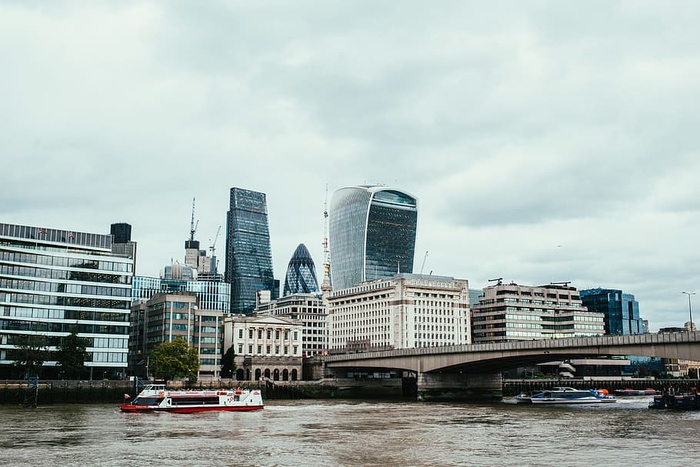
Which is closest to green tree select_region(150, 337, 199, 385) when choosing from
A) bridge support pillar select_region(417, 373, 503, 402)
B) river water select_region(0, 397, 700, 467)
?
bridge support pillar select_region(417, 373, 503, 402)

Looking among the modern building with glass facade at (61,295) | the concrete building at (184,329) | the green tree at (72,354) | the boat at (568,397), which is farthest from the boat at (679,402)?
the concrete building at (184,329)

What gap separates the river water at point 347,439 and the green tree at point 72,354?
34052 millimetres

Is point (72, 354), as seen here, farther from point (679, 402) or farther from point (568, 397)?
point (679, 402)

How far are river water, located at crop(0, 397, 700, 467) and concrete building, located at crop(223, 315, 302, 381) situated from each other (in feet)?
298

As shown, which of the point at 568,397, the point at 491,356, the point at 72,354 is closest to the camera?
the point at 491,356

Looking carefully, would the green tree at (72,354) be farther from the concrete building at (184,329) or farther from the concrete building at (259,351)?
the concrete building at (259,351)

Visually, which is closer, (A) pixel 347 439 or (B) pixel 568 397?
(A) pixel 347 439

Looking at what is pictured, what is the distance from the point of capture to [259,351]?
643 ft

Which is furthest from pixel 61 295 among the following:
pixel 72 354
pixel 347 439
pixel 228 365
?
pixel 347 439

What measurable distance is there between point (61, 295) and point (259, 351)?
61.4m

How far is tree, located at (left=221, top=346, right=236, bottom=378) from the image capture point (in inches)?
7170

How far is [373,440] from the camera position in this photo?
65.9 metres

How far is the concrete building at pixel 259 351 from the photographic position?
19150cm

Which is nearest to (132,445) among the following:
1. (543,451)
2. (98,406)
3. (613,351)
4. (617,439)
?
(543,451)
